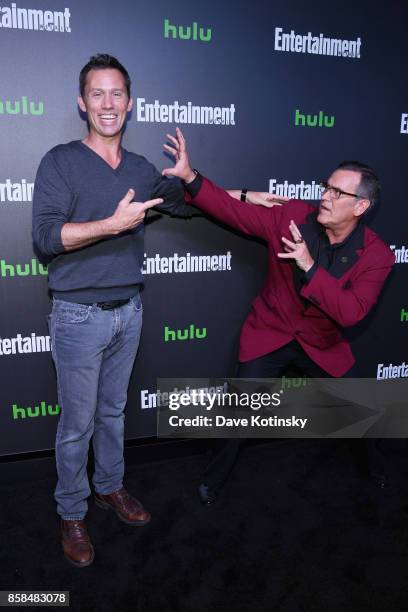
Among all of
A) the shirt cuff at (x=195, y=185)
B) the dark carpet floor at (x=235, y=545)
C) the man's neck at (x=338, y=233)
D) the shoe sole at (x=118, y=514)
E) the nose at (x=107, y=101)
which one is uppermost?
the nose at (x=107, y=101)

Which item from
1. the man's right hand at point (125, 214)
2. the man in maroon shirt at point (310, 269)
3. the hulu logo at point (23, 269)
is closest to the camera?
the man's right hand at point (125, 214)

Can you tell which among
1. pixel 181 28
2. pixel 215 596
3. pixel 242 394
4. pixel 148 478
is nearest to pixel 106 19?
pixel 181 28

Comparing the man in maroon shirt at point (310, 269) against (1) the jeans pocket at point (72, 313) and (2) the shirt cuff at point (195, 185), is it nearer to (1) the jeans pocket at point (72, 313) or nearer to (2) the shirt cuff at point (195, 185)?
(2) the shirt cuff at point (195, 185)

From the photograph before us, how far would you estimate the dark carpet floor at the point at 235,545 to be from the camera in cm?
195

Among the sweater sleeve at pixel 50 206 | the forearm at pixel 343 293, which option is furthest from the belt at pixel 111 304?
the forearm at pixel 343 293

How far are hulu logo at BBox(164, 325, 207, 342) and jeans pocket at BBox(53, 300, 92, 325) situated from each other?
31.0 inches


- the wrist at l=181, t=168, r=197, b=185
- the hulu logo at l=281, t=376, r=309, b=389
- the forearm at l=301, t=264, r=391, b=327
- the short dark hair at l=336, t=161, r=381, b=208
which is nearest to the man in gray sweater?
the wrist at l=181, t=168, r=197, b=185

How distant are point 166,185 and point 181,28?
0.74 metres

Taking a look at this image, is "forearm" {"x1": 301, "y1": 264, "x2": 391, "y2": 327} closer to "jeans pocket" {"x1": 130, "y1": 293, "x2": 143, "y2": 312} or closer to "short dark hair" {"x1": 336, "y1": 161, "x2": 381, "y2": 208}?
"short dark hair" {"x1": 336, "y1": 161, "x2": 381, "y2": 208}

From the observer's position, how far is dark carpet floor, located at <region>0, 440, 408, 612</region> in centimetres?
195

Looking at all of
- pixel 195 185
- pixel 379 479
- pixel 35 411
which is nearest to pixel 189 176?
pixel 195 185

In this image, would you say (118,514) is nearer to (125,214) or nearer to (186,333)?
(186,333)

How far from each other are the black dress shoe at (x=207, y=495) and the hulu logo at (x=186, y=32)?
2135mm

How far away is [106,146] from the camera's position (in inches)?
77.9
